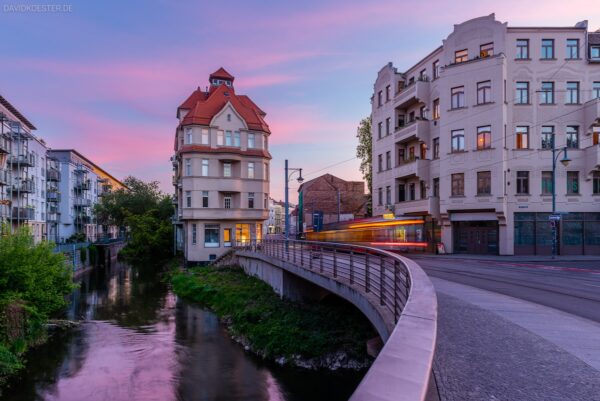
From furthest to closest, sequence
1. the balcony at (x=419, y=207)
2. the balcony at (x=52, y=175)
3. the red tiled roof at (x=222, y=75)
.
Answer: the balcony at (x=52, y=175) → the red tiled roof at (x=222, y=75) → the balcony at (x=419, y=207)

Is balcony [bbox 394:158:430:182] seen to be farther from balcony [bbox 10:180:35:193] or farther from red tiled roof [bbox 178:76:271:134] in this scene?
balcony [bbox 10:180:35:193]

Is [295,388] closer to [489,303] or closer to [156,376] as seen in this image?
[156,376]

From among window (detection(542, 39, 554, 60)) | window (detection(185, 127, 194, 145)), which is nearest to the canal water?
window (detection(185, 127, 194, 145))

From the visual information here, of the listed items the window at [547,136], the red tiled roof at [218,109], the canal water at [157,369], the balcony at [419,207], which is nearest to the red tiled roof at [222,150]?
the red tiled roof at [218,109]

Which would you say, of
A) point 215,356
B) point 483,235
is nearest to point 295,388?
point 215,356

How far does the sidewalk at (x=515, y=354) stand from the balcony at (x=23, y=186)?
50.9 m

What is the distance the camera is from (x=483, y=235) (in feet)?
112

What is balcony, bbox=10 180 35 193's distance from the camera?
48031 millimetres

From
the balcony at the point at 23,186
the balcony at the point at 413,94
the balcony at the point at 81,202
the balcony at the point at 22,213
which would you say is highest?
the balcony at the point at 413,94

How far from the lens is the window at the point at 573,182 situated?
33.6 m

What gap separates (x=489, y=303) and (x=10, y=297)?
69.3 ft

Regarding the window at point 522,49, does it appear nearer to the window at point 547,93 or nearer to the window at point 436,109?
the window at point 547,93

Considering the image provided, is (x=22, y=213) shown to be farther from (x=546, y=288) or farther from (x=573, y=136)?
(x=573, y=136)

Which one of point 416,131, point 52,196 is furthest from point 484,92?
point 52,196
